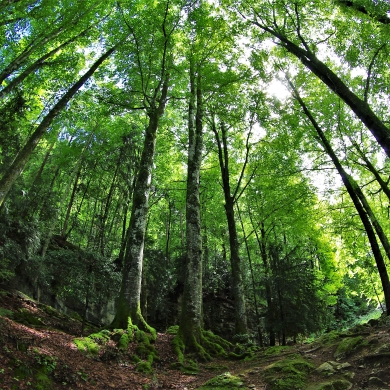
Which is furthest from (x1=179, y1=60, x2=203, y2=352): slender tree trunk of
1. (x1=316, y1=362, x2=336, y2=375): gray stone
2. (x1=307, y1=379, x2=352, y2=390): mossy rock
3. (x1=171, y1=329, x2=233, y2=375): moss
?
(x1=307, y1=379, x2=352, y2=390): mossy rock

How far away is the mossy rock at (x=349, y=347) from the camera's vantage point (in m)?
5.38

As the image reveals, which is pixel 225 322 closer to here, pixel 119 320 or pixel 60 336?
pixel 119 320

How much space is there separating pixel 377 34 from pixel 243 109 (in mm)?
5497

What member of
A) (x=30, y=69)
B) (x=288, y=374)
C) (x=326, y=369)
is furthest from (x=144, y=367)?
(x=30, y=69)

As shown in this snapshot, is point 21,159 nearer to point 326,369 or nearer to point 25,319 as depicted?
point 25,319

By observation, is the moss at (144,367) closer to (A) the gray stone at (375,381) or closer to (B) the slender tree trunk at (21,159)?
(A) the gray stone at (375,381)

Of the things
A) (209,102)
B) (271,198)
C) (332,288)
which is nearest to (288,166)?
(271,198)

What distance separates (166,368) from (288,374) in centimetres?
293

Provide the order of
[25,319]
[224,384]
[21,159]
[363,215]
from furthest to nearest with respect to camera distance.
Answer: [363,215] → [21,159] → [25,319] → [224,384]

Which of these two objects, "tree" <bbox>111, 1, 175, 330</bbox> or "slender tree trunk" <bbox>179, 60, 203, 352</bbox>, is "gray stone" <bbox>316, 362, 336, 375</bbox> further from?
"tree" <bbox>111, 1, 175, 330</bbox>

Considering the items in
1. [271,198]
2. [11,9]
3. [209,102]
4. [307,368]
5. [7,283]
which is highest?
[11,9]

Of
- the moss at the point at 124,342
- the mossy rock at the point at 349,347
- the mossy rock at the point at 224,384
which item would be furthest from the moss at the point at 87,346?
the mossy rock at the point at 349,347

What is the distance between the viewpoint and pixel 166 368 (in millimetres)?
6629

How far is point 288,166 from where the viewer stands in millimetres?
13133
